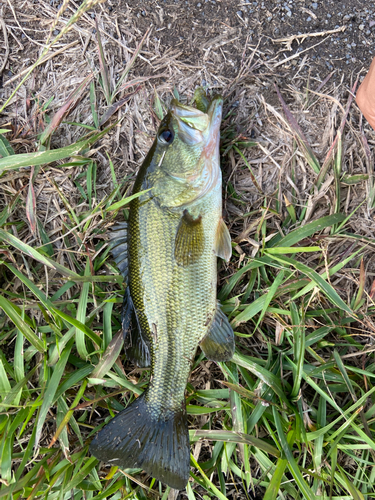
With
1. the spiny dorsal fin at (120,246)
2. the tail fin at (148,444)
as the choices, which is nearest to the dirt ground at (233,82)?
the spiny dorsal fin at (120,246)

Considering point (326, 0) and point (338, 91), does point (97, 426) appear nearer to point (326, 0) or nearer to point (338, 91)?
point (338, 91)

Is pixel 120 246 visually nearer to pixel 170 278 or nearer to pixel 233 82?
pixel 170 278

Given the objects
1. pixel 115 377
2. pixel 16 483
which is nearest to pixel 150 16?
pixel 115 377

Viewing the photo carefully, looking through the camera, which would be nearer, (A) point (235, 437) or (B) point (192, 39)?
(A) point (235, 437)

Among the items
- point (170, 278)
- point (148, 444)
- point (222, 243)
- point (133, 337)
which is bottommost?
point (148, 444)

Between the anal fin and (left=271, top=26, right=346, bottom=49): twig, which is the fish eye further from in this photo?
(left=271, top=26, right=346, bottom=49): twig

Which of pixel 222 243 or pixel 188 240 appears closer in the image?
pixel 188 240

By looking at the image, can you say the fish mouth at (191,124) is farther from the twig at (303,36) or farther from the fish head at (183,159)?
the twig at (303,36)

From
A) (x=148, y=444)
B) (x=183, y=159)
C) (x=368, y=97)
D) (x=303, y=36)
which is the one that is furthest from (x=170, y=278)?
(x=303, y=36)
